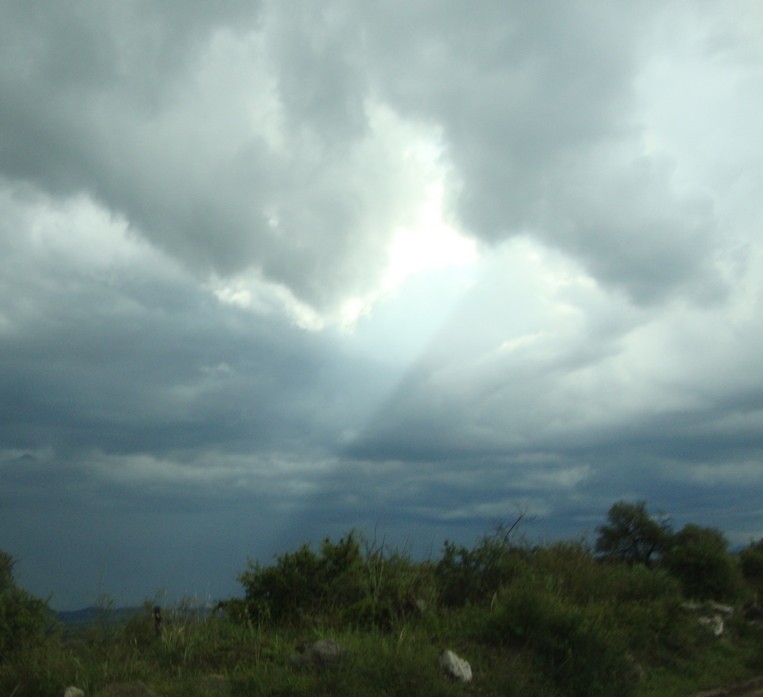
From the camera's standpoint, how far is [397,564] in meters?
17.8

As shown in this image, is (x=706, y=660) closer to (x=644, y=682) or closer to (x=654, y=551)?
(x=644, y=682)

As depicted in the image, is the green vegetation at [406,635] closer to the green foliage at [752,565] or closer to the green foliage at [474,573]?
the green foliage at [474,573]

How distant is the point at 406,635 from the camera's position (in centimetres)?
1408

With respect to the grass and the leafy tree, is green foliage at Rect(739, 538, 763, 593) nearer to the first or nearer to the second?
the leafy tree

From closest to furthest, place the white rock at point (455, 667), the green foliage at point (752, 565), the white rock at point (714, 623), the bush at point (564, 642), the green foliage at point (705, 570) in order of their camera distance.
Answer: the white rock at point (455, 667)
the bush at point (564, 642)
the white rock at point (714, 623)
the green foliage at point (705, 570)
the green foliage at point (752, 565)

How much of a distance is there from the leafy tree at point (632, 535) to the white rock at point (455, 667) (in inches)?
993

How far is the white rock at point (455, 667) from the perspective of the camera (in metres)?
11.5

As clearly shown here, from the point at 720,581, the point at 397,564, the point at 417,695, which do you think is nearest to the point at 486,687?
the point at 417,695

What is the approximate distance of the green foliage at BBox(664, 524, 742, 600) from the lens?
27.2 m

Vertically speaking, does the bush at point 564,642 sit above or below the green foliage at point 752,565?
below

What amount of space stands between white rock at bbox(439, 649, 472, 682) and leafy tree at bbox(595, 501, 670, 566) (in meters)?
25.2

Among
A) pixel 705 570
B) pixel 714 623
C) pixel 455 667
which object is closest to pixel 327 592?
pixel 455 667

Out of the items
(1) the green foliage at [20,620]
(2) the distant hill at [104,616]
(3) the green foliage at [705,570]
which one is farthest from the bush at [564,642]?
(3) the green foliage at [705,570]

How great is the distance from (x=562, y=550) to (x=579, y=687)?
1040 centimetres
